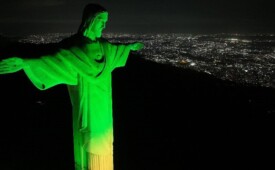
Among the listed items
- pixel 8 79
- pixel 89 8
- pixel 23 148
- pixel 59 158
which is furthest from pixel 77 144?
pixel 8 79

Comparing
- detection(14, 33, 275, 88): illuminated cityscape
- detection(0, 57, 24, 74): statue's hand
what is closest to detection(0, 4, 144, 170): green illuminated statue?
detection(0, 57, 24, 74): statue's hand

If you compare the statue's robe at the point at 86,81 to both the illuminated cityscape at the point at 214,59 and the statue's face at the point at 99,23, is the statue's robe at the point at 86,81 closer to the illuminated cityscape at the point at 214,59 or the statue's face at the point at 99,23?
the statue's face at the point at 99,23

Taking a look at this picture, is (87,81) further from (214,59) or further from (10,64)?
(214,59)

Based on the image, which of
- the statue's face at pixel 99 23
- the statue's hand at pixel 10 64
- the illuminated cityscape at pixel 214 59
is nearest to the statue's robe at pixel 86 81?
the statue's face at pixel 99 23

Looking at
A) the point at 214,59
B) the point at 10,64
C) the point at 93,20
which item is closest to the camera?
the point at 10,64

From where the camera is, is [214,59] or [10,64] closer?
[10,64]

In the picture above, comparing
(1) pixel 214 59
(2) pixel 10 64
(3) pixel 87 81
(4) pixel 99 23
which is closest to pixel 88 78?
(3) pixel 87 81

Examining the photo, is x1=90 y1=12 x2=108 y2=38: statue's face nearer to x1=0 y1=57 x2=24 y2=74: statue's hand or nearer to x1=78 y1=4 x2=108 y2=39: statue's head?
x1=78 y1=4 x2=108 y2=39: statue's head
